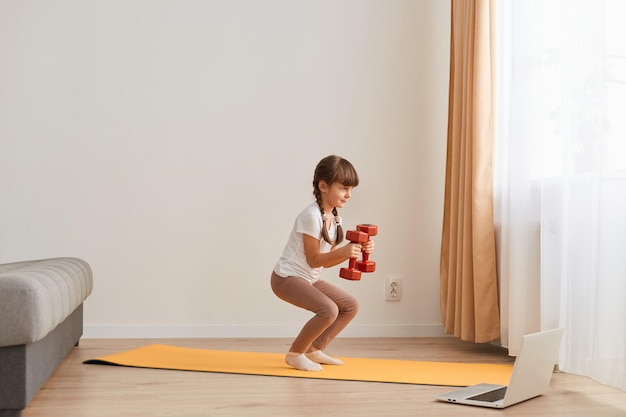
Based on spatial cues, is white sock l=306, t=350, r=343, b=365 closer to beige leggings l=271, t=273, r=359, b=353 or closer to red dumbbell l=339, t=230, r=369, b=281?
beige leggings l=271, t=273, r=359, b=353

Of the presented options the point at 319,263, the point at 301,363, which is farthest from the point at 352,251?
the point at 301,363

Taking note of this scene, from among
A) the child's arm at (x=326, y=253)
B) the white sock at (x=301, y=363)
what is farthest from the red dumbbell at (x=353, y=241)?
the white sock at (x=301, y=363)

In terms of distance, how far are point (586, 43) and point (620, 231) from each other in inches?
25.2

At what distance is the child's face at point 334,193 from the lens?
3.01m

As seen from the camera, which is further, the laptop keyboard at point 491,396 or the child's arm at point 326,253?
the child's arm at point 326,253

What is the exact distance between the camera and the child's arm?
2887 mm

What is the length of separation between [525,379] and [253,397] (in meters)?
0.83

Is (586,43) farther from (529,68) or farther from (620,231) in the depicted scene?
(620,231)

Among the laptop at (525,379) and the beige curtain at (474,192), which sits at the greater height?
the beige curtain at (474,192)

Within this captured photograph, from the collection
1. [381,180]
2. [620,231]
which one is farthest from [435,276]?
[620,231]

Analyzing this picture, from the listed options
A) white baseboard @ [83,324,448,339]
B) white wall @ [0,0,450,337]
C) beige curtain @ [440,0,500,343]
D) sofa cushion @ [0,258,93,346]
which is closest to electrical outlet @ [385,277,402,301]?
white wall @ [0,0,450,337]

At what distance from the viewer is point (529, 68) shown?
3053mm

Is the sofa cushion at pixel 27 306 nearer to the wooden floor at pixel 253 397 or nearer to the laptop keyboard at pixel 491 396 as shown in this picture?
the wooden floor at pixel 253 397

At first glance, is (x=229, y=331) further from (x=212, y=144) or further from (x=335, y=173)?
(x=335, y=173)
